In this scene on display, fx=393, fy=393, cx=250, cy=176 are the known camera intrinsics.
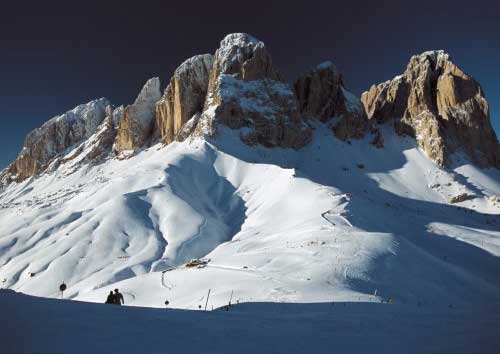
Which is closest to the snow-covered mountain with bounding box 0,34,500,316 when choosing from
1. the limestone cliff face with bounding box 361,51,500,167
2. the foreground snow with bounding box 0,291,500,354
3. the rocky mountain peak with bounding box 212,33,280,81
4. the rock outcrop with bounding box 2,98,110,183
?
the rocky mountain peak with bounding box 212,33,280,81

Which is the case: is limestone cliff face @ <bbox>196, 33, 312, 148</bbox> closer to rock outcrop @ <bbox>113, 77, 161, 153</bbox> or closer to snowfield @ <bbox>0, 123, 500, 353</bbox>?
snowfield @ <bbox>0, 123, 500, 353</bbox>

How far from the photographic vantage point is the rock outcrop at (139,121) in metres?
131

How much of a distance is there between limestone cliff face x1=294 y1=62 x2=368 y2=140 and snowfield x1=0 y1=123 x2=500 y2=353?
607cm

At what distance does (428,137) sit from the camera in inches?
4412

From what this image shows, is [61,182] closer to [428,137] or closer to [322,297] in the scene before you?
[428,137]

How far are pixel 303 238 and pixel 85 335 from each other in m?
29.5

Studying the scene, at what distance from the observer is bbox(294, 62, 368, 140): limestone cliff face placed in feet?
378

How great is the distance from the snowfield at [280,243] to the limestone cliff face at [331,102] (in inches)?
239

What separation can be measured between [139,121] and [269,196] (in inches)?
3232

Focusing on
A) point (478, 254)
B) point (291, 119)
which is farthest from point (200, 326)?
point (291, 119)

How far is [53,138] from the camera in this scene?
179 metres

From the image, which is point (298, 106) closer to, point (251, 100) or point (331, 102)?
point (251, 100)

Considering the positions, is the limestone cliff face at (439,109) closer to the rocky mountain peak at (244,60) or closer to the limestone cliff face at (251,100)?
the limestone cliff face at (251,100)

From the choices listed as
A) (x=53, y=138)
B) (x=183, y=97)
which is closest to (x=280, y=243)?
(x=183, y=97)
